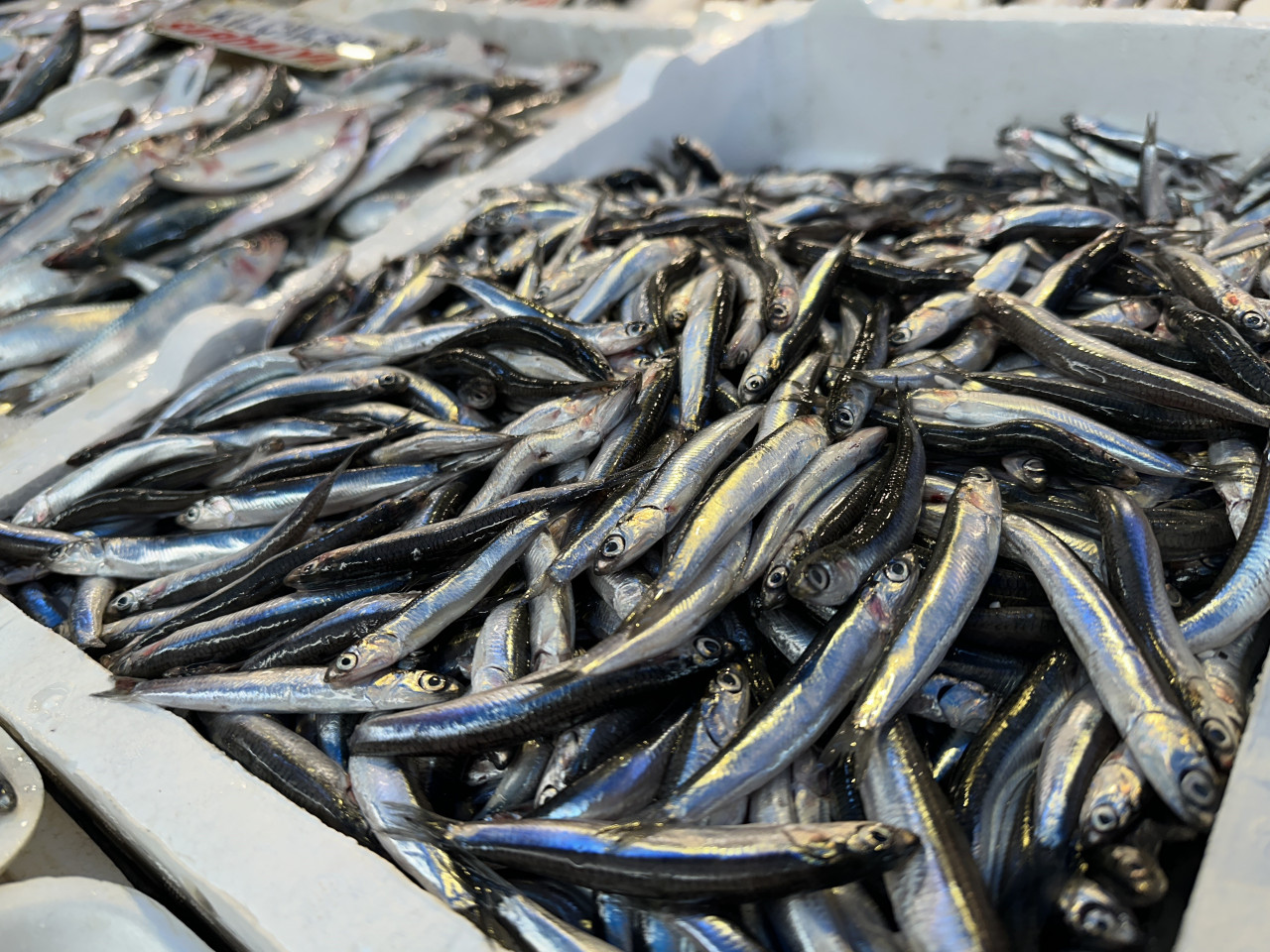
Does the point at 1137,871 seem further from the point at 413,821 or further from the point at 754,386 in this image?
the point at 754,386

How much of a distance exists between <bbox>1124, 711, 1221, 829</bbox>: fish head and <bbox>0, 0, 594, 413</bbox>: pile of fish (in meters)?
3.22

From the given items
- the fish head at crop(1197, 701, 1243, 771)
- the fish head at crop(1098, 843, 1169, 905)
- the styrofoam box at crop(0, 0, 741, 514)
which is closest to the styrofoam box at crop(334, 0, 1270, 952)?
the styrofoam box at crop(0, 0, 741, 514)

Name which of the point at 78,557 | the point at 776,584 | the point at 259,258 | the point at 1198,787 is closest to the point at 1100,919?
the point at 1198,787

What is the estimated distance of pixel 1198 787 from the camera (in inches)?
59.6

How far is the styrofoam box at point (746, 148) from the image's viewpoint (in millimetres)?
1635

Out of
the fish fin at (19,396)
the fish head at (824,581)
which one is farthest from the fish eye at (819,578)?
the fish fin at (19,396)

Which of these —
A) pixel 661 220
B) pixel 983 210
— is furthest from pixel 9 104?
pixel 983 210

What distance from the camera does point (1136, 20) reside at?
3875 millimetres

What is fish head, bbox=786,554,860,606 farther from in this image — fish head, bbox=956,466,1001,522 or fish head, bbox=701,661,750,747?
fish head, bbox=956,466,1001,522

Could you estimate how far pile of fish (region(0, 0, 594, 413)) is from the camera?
3990mm

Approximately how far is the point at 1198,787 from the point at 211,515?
2671 mm

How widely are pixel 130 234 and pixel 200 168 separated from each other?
517 millimetres

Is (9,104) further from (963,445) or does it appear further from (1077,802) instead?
(1077,802)

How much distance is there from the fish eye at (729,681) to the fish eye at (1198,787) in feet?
2.77
